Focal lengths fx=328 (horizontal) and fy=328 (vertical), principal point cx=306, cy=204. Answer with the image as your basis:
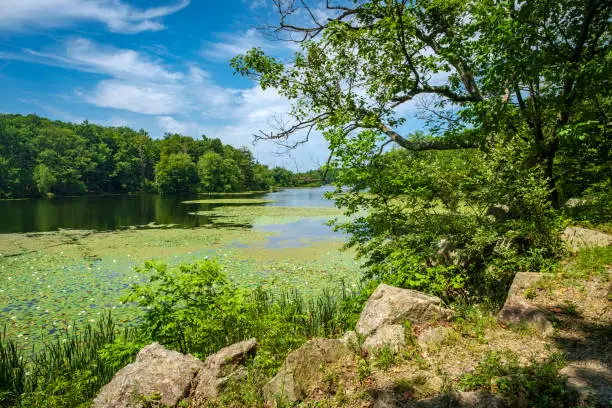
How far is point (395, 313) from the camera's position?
4438mm

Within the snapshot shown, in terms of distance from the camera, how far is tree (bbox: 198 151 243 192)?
75.3 metres

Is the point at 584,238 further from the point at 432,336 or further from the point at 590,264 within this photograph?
the point at 432,336

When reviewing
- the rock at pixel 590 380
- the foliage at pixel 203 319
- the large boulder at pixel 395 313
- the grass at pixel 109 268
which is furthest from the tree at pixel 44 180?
the rock at pixel 590 380

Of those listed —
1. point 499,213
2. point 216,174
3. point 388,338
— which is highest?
point 216,174

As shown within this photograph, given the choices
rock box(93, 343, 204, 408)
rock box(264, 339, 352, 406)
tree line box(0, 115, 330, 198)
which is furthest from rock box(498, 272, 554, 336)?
tree line box(0, 115, 330, 198)

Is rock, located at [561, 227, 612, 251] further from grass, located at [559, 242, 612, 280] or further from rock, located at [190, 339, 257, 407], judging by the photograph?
rock, located at [190, 339, 257, 407]

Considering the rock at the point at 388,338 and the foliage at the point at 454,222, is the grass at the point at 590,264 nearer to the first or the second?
the foliage at the point at 454,222

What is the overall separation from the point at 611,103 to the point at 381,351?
757cm

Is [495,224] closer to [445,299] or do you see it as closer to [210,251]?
[445,299]

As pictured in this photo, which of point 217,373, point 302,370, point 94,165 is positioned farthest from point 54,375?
point 94,165

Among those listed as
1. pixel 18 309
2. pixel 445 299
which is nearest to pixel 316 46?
pixel 445 299

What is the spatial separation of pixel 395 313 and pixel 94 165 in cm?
8335

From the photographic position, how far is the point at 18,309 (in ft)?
26.1

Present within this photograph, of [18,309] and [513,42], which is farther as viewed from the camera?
[18,309]
